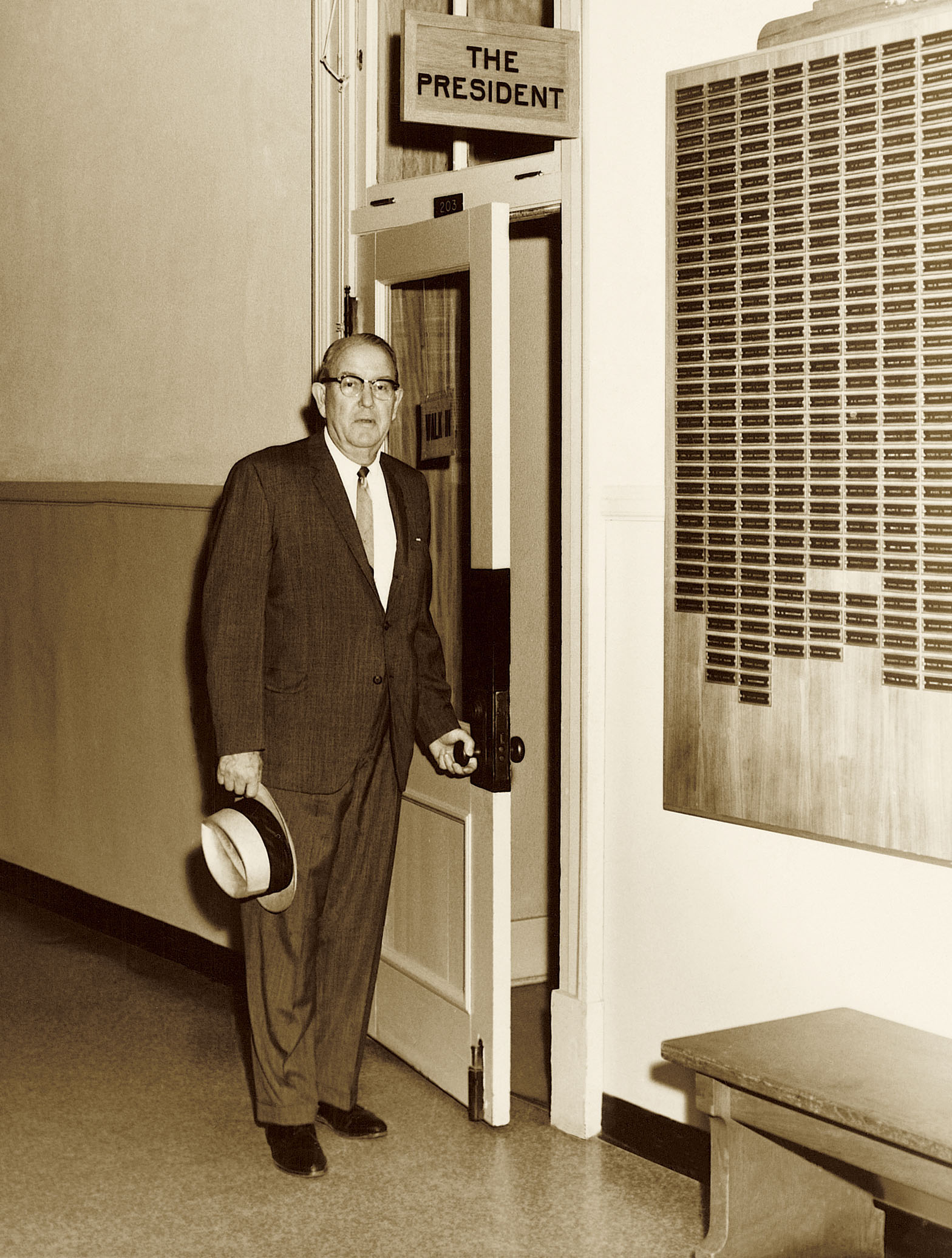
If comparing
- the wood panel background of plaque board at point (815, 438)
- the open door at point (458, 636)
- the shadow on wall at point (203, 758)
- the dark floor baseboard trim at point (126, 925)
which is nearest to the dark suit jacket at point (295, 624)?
the open door at point (458, 636)

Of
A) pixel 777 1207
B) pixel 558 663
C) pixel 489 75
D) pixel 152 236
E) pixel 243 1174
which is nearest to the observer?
pixel 777 1207

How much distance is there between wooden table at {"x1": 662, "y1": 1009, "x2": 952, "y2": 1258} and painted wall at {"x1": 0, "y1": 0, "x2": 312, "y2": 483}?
7.89 feet

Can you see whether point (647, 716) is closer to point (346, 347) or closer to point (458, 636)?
point (458, 636)

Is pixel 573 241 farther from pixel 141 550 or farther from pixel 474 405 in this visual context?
pixel 141 550

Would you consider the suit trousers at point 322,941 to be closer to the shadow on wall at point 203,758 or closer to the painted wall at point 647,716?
the painted wall at point 647,716

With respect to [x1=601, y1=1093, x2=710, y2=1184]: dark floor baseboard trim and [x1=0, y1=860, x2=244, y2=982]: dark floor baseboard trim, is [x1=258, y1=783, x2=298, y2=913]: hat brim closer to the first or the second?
[x1=601, y1=1093, x2=710, y2=1184]: dark floor baseboard trim

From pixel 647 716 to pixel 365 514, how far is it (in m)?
0.76

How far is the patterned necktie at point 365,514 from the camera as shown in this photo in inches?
131

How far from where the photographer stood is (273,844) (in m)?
3.01

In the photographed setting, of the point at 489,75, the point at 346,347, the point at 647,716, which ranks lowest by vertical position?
the point at 647,716

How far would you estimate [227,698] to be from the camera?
124 inches

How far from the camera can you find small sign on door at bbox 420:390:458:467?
3.62 metres

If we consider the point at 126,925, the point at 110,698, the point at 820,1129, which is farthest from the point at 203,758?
the point at 820,1129

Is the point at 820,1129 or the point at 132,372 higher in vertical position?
the point at 132,372
